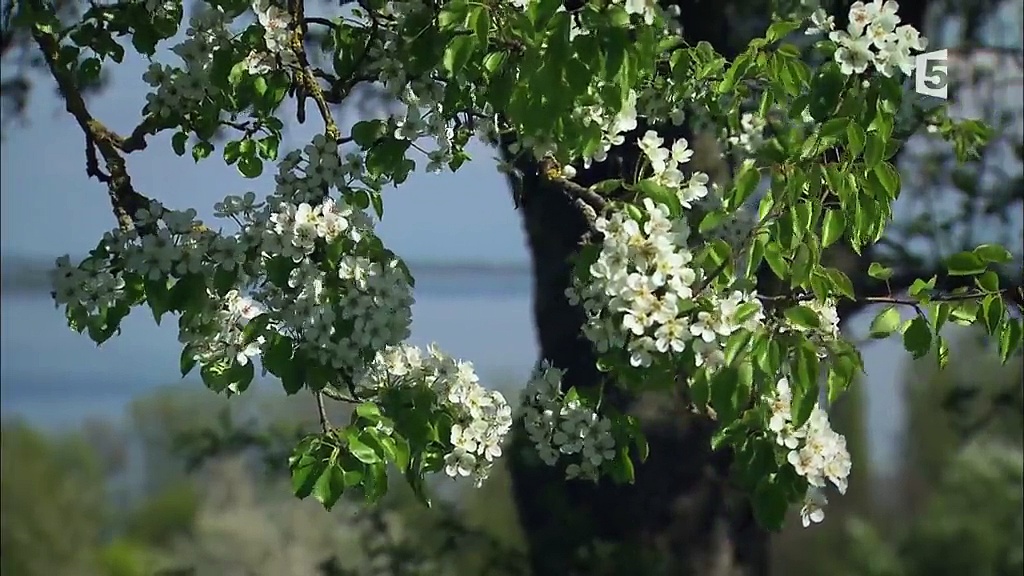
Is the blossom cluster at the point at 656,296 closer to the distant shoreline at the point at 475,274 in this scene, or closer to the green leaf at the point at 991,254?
the green leaf at the point at 991,254

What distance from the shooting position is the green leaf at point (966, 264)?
85 centimetres

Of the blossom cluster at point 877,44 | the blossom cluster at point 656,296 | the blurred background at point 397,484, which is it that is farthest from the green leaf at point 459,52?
the blurred background at point 397,484

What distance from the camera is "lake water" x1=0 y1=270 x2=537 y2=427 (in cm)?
191

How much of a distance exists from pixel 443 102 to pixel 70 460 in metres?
1.48

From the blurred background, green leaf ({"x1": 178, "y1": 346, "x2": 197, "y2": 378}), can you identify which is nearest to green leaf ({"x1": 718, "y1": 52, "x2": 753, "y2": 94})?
green leaf ({"x1": 178, "y1": 346, "x2": 197, "y2": 378})

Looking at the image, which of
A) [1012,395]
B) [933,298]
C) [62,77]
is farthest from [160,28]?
[1012,395]

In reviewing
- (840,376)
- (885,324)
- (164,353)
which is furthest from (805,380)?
(164,353)

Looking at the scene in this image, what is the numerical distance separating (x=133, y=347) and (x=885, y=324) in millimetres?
1459

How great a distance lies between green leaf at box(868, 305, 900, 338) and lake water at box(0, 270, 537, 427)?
3.35ft

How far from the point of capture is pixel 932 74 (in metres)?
1.61

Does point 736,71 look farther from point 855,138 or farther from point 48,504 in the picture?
point 48,504

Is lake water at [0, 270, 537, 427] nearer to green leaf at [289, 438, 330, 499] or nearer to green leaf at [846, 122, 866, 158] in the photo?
green leaf at [289, 438, 330, 499]

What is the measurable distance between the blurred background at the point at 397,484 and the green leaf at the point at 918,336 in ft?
3.00

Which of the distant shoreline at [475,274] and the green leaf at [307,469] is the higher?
the green leaf at [307,469]
